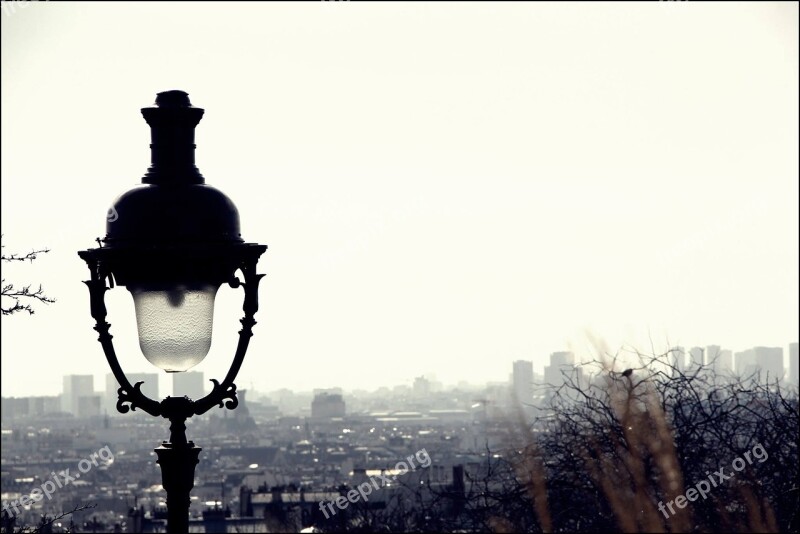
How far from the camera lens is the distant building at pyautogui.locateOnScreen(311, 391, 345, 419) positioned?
19512cm

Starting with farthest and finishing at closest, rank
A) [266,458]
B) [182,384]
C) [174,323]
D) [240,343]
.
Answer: [266,458] → [182,384] → [240,343] → [174,323]

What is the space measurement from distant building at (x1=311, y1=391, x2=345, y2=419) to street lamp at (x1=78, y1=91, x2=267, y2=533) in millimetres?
189268

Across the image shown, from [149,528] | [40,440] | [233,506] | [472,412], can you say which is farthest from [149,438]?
[149,528]

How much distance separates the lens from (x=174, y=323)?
562 cm

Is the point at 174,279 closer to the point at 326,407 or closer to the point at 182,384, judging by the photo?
the point at 182,384

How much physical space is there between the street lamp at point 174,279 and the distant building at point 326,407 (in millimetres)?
189268

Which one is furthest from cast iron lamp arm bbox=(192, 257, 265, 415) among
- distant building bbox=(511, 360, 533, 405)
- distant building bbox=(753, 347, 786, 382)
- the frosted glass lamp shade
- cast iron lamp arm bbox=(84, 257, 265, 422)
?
distant building bbox=(511, 360, 533, 405)

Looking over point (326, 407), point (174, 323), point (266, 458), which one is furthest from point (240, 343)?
point (326, 407)

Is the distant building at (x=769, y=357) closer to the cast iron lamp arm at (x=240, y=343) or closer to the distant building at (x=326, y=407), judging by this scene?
the cast iron lamp arm at (x=240, y=343)

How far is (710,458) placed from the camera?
1297cm

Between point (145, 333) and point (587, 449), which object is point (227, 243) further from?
point (587, 449)

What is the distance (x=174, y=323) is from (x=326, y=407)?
193 meters

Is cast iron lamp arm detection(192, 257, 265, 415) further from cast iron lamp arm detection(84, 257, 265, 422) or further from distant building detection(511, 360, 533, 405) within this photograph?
distant building detection(511, 360, 533, 405)

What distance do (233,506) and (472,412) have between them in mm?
109234
